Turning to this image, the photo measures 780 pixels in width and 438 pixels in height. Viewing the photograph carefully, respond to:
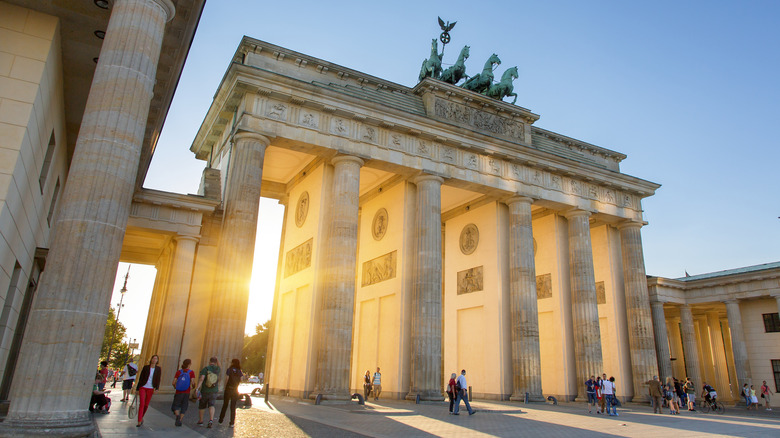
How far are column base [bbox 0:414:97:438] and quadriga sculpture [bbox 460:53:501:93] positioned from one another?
26.3 m

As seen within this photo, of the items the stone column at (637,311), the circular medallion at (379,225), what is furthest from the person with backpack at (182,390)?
the stone column at (637,311)

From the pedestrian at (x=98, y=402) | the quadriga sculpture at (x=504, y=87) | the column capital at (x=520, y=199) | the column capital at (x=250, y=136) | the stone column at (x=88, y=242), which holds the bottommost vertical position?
the pedestrian at (x=98, y=402)

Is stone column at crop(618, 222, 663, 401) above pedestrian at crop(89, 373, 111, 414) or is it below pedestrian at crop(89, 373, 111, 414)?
above

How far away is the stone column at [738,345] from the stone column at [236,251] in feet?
101

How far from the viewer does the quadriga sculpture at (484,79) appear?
29820 millimetres

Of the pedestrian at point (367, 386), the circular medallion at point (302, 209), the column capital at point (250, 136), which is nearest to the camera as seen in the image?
the column capital at point (250, 136)

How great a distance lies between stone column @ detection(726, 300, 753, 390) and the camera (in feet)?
106

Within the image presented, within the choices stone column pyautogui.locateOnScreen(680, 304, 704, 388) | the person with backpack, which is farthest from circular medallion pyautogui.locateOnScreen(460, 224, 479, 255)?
the person with backpack

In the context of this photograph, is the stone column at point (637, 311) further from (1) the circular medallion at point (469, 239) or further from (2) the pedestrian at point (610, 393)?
(2) the pedestrian at point (610, 393)

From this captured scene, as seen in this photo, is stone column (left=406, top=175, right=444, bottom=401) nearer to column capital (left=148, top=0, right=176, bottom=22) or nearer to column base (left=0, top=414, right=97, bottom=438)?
column capital (left=148, top=0, right=176, bottom=22)

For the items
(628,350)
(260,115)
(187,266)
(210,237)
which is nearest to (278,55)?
(260,115)

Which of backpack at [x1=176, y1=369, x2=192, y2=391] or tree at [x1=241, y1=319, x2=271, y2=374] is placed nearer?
backpack at [x1=176, y1=369, x2=192, y2=391]

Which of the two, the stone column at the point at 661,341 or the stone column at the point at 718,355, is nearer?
the stone column at the point at 661,341

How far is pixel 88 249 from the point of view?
25.2ft
